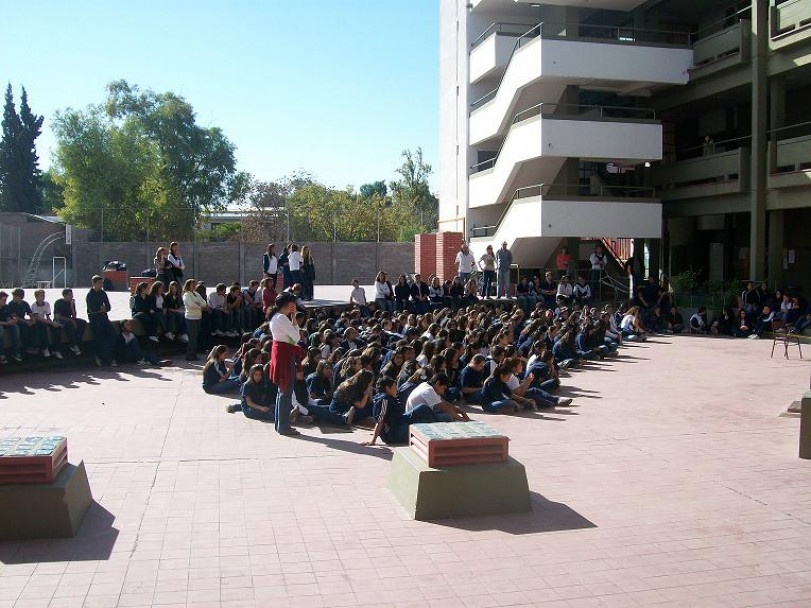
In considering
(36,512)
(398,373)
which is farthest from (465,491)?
(398,373)

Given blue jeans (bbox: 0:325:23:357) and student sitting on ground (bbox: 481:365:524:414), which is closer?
student sitting on ground (bbox: 481:365:524:414)

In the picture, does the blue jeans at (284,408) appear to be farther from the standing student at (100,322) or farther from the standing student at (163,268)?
the standing student at (163,268)

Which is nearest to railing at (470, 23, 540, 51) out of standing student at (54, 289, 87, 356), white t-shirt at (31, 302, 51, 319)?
standing student at (54, 289, 87, 356)

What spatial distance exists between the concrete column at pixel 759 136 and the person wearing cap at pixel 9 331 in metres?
21.9

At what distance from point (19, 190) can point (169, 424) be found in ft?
216

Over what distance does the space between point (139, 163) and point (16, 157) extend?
24.2 meters

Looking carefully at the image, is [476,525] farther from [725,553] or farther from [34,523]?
[34,523]

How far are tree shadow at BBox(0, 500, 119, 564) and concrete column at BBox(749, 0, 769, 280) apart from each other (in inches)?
964

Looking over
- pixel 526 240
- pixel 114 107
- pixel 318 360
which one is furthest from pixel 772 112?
pixel 114 107

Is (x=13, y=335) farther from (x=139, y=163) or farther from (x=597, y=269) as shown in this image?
(x=139, y=163)

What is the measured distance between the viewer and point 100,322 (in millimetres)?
16891

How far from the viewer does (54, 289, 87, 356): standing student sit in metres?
16.7

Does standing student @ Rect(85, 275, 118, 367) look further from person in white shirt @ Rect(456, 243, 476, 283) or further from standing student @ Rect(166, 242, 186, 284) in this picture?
person in white shirt @ Rect(456, 243, 476, 283)

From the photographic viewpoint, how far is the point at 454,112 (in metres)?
37.4
